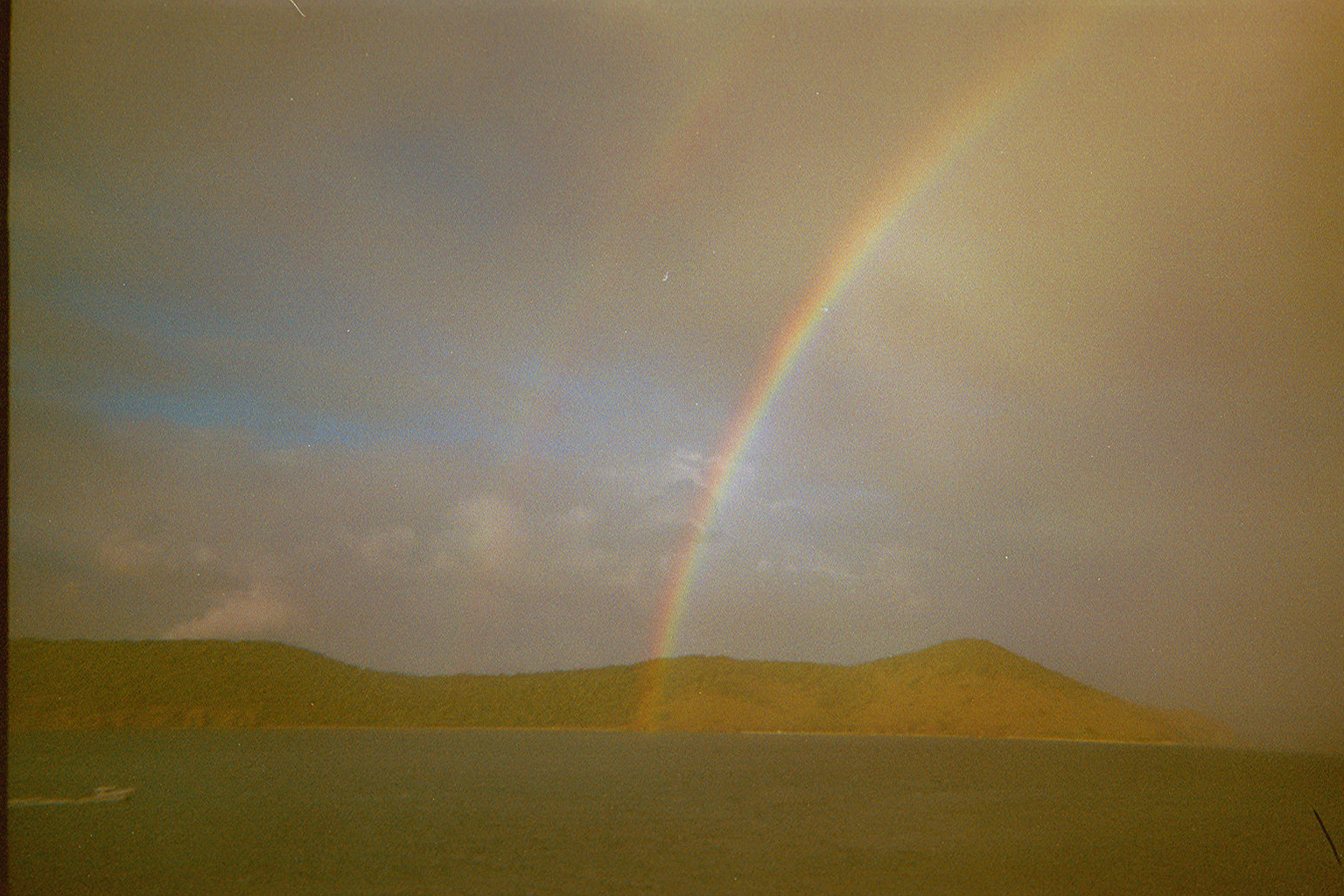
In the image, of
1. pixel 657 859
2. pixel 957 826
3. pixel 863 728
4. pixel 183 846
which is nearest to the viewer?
pixel 657 859

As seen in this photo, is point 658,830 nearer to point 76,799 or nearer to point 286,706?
point 76,799

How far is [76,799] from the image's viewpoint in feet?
155

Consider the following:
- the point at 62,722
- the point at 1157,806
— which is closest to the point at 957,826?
the point at 1157,806

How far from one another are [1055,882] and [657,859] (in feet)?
34.9

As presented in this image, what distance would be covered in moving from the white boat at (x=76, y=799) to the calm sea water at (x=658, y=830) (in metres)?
1.20

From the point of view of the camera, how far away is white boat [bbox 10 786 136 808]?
45.6 metres

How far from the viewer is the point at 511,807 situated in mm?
41594

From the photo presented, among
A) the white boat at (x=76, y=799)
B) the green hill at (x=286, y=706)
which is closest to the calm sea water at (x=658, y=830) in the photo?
the white boat at (x=76, y=799)

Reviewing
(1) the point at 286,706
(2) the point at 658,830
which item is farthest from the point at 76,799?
(1) the point at 286,706

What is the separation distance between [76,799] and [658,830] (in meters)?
32.7

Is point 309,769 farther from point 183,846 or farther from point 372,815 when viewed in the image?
point 183,846

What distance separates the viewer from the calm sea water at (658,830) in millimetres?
23656

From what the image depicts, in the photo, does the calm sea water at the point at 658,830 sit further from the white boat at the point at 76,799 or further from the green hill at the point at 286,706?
the green hill at the point at 286,706

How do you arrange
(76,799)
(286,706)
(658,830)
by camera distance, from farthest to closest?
(286,706)
(76,799)
(658,830)
